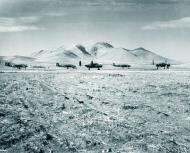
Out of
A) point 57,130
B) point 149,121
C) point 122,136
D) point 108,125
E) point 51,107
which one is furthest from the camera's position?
point 51,107

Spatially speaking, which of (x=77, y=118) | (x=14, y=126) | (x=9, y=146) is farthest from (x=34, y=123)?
(x=9, y=146)

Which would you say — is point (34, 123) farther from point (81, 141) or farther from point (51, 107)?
point (51, 107)

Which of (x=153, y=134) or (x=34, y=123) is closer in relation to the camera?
(x=153, y=134)

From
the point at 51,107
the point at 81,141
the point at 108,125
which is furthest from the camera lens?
the point at 51,107

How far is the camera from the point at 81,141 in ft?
31.3

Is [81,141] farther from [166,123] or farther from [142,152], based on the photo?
[166,123]

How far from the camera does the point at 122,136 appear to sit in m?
10.2

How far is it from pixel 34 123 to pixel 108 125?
2.67 m

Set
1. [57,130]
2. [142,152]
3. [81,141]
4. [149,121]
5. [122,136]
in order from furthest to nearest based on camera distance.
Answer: [149,121], [57,130], [122,136], [81,141], [142,152]

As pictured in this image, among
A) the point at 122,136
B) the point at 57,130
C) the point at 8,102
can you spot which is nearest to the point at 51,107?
the point at 8,102

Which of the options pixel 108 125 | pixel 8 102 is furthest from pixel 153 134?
pixel 8 102

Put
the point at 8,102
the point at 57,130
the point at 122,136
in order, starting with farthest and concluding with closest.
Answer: the point at 8,102
the point at 57,130
the point at 122,136

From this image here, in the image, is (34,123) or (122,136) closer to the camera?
(122,136)

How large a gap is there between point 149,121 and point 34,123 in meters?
4.29
